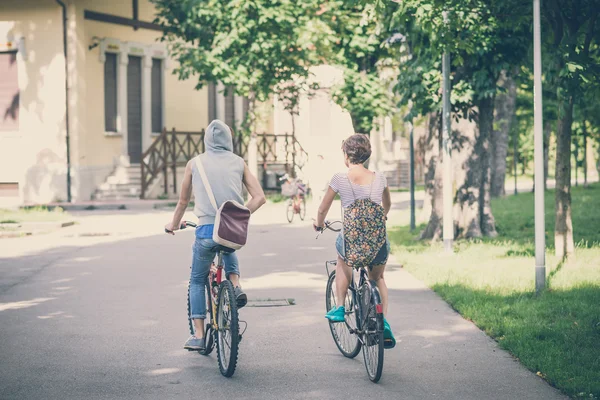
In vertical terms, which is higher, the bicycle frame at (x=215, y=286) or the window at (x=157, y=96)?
the window at (x=157, y=96)

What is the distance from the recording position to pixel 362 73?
3000 centimetres

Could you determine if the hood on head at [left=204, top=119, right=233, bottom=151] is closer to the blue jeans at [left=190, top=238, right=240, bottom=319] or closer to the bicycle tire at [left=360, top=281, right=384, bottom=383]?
the blue jeans at [left=190, top=238, right=240, bottom=319]

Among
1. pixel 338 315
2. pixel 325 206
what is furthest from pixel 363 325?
pixel 325 206

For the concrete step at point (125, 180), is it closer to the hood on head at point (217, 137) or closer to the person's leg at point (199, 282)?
the person's leg at point (199, 282)

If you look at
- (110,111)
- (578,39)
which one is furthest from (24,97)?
(578,39)

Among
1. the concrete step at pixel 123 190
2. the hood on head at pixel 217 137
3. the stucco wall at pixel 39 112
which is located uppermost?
the stucco wall at pixel 39 112

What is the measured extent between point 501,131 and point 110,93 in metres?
13.0

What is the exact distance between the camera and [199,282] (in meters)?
7.50

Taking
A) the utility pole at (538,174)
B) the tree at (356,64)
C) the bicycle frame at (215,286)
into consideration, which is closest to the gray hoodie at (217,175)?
the bicycle frame at (215,286)

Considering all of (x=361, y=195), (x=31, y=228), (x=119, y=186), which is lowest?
(x=31, y=228)

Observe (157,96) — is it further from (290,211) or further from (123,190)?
(290,211)

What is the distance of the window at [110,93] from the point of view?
33.5 meters

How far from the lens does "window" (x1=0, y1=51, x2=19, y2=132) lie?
3192cm

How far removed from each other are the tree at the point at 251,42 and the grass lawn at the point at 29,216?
23.6ft
